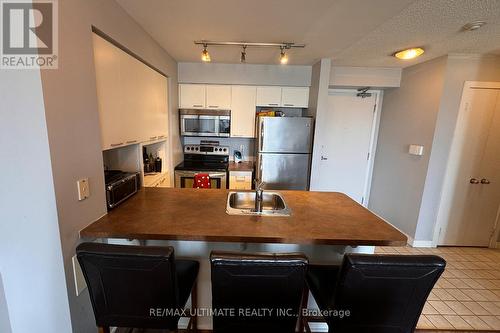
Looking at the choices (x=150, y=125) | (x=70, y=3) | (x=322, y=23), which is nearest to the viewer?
(x=70, y=3)

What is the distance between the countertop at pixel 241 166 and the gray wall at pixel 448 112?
2365mm

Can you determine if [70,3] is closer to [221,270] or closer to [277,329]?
[221,270]

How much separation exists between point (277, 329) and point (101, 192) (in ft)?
4.33

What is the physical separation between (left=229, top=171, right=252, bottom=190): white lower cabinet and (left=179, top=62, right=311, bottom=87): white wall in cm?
137

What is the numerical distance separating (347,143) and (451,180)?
1.46m

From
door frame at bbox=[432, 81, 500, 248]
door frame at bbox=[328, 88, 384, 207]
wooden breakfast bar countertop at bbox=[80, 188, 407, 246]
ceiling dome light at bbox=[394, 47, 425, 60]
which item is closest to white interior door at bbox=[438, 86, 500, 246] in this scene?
door frame at bbox=[432, 81, 500, 248]

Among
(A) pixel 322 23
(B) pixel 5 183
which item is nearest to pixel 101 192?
(B) pixel 5 183

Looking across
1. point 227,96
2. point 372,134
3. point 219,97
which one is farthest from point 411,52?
point 219,97

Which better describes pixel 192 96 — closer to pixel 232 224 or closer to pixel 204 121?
pixel 204 121

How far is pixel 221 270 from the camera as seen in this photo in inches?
35.8

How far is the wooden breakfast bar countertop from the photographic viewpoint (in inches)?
50.8

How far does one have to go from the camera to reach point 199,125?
11.4 ft

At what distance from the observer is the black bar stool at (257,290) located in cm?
88

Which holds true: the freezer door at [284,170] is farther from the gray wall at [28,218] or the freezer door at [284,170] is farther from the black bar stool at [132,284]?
the gray wall at [28,218]
